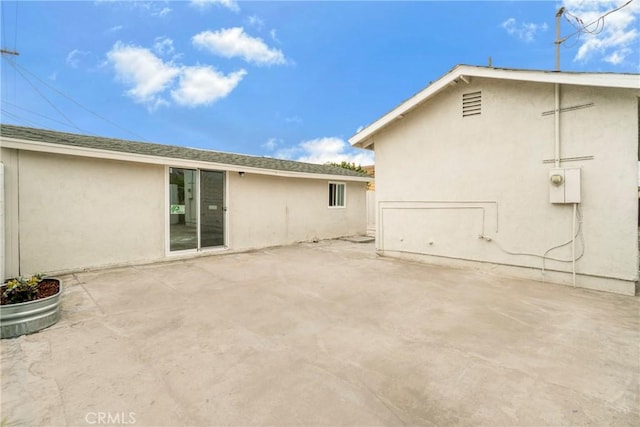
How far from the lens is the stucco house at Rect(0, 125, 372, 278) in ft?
18.4

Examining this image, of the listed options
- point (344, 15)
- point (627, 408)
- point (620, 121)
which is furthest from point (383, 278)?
point (344, 15)

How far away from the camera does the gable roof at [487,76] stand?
188 inches

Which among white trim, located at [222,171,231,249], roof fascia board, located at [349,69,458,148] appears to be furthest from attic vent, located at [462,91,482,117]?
white trim, located at [222,171,231,249]

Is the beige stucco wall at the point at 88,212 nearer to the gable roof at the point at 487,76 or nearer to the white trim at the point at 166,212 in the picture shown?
the white trim at the point at 166,212

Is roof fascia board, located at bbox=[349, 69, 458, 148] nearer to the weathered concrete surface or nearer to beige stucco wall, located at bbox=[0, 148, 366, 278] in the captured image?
beige stucco wall, located at bbox=[0, 148, 366, 278]

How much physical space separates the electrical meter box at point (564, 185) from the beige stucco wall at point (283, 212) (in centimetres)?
769

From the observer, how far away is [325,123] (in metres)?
23.0

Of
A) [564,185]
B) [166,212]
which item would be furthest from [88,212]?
[564,185]

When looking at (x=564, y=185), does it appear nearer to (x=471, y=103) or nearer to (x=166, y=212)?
(x=471, y=103)

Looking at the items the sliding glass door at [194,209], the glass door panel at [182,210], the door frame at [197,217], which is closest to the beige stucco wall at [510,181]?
the door frame at [197,217]

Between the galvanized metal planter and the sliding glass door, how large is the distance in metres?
4.38

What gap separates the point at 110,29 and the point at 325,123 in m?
14.6

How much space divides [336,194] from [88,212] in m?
8.60

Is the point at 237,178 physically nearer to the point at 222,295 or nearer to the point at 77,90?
the point at 222,295
